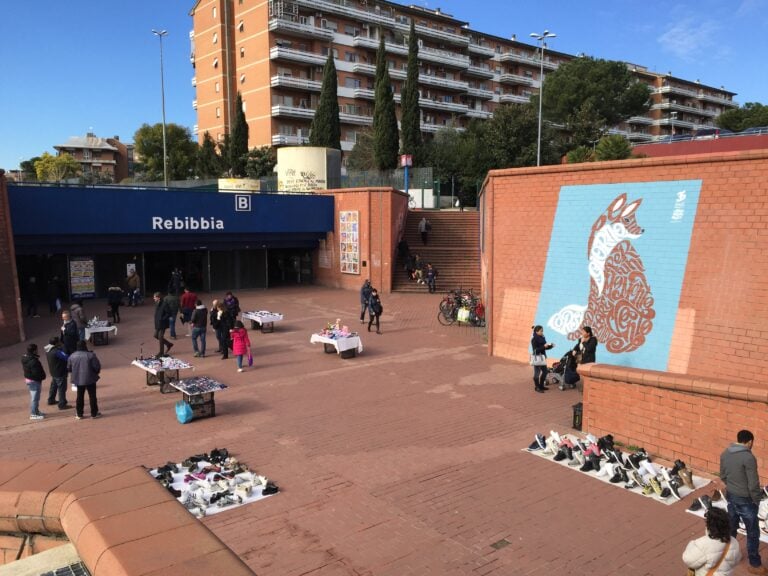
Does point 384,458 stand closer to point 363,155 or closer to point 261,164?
point 261,164

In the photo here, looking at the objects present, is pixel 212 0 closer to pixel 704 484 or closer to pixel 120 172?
pixel 120 172

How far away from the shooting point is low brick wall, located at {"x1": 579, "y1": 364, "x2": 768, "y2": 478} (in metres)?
8.53

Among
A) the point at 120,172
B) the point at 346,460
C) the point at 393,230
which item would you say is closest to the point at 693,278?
the point at 346,460

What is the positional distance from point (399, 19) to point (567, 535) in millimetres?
68338

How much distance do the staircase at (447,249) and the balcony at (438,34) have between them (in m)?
40.5

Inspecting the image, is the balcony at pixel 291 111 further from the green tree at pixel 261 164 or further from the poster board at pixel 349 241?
the poster board at pixel 349 241

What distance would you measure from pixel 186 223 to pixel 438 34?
52689 mm

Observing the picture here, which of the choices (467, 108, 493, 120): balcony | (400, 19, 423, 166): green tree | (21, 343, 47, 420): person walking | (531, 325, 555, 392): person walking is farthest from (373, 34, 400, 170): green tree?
(21, 343, 47, 420): person walking

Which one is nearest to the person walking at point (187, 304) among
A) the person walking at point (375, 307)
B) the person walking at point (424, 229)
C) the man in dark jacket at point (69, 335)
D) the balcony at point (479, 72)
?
the man in dark jacket at point (69, 335)

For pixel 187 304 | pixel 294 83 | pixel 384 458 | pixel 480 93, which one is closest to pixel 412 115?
pixel 294 83

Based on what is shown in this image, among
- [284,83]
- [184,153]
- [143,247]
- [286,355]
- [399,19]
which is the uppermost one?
[399,19]

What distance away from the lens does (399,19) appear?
219 ft

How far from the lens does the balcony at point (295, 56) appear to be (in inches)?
2222

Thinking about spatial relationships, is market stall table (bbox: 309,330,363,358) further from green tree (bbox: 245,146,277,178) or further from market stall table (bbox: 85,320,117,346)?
green tree (bbox: 245,146,277,178)
